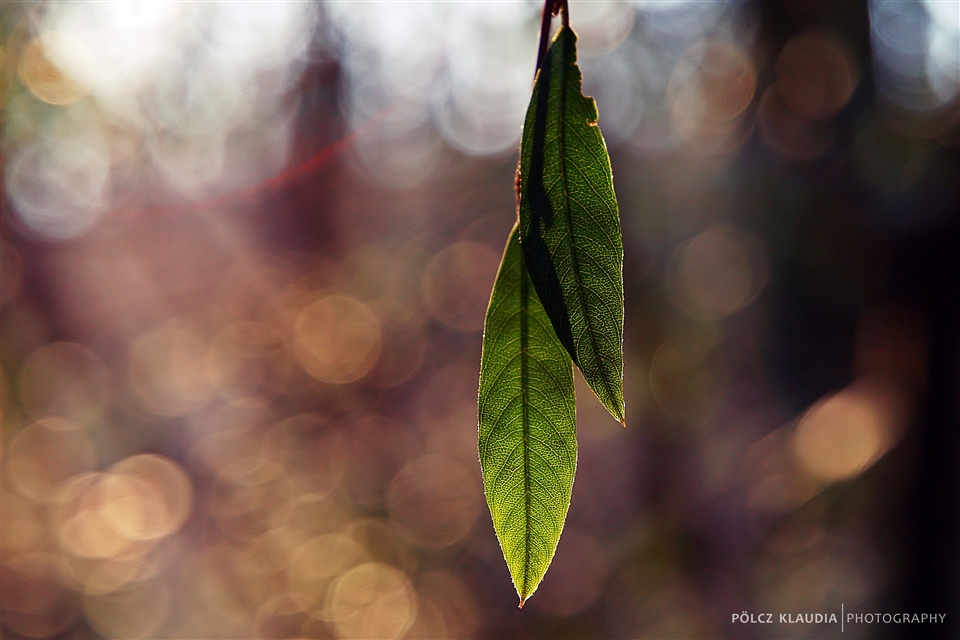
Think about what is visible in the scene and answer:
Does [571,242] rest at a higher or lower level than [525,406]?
higher

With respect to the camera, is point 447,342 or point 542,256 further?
point 447,342

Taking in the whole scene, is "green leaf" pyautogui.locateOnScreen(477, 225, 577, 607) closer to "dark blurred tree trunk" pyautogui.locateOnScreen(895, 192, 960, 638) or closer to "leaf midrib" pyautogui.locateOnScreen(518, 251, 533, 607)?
"leaf midrib" pyautogui.locateOnScreen(518, 251, 533, 607)

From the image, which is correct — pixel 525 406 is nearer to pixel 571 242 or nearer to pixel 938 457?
pixel 571 242

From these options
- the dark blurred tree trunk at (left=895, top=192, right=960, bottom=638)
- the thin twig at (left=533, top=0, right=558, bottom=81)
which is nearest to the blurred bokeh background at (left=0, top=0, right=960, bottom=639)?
the dark blurred tree trunk at (left=895, top=192, right=960, bottom=638)

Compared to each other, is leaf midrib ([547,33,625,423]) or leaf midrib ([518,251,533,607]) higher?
leaf midrib ([547,33,625,423])

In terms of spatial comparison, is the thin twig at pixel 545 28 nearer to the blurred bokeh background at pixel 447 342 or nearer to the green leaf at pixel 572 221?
the green leaf at pixel 572 221

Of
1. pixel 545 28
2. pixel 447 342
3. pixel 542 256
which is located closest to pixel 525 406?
pixel 542 256
